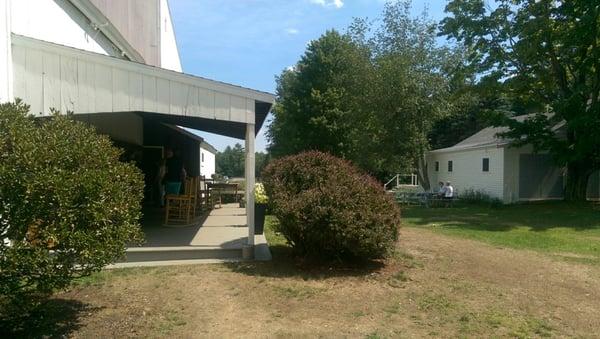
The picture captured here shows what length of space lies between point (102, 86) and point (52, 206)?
10.7 feet

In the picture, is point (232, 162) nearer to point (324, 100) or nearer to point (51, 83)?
point (324, 100)

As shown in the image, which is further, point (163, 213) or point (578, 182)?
point (578, 182)

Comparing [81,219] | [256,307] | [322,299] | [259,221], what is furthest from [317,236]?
[81,219]

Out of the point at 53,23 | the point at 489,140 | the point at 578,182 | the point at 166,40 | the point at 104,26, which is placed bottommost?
the point at 578,182

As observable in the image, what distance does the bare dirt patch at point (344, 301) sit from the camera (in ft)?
17.0

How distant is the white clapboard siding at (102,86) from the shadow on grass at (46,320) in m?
2.82

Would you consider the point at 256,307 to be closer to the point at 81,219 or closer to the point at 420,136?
the point at 81,219

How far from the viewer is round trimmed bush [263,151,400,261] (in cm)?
698

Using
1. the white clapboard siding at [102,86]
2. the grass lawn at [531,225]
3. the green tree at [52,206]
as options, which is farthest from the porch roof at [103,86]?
the grass lawn at [531,225]

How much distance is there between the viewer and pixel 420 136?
2512cm

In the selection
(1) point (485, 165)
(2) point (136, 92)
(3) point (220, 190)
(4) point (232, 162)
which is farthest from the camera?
(4) point (232, 162)

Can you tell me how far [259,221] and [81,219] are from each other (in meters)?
5.10

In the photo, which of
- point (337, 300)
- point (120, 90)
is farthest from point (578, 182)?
point (120, 90)

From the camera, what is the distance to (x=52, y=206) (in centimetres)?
427
